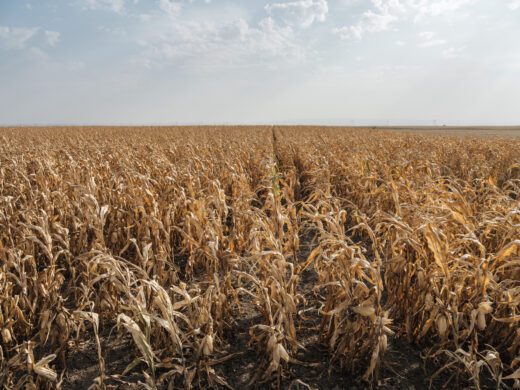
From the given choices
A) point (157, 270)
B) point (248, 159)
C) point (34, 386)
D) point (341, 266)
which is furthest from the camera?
point (248, 159)

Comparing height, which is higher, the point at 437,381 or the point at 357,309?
the point at 357,309

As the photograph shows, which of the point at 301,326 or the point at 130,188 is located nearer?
the point at 301,326

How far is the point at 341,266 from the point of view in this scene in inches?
74.1

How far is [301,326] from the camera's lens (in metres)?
2.42

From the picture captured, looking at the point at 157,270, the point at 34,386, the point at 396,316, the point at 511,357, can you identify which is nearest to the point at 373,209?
the point at 396,316

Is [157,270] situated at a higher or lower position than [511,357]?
higher

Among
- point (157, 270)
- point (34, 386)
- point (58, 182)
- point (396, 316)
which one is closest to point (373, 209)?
point (396, 316)

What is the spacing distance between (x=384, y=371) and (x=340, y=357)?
0.32 m

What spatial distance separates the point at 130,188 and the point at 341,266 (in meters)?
2.83

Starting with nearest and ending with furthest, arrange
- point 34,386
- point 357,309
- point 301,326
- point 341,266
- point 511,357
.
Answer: point 34,386, point 357,309, point 341,266, point 511,357, point 301,326

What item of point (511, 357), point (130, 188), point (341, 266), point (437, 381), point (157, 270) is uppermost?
point (130, 188)

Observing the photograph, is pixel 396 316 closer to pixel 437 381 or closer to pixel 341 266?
pixel 437 381

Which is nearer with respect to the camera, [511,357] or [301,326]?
[511,357]

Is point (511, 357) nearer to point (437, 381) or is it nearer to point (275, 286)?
point (437, 381)
